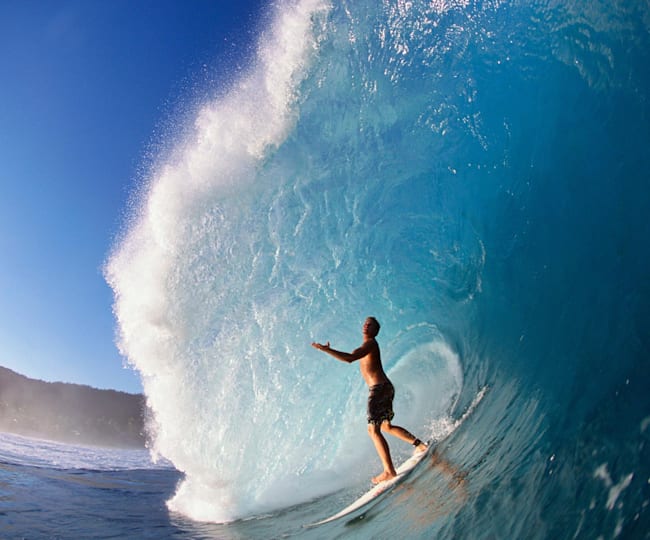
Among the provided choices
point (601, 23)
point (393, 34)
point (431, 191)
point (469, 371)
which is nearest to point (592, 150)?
point (601, 23)

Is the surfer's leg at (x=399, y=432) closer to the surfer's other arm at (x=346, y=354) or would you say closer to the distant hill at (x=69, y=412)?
the surfer's other arm at (x=346, y=354)

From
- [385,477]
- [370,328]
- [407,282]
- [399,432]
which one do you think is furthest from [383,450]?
[407,282]

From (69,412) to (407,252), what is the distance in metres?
59.1

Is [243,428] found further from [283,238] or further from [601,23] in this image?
[601,23]

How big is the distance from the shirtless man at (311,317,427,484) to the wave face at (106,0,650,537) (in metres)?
0.65

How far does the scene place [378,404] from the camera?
15.9 ft

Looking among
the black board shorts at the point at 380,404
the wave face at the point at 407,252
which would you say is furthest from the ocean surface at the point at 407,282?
the black board shorts at the point at 380,404

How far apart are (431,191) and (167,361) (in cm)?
548

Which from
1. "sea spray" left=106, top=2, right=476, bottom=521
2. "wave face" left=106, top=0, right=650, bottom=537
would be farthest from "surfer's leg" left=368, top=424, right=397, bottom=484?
"sea spray" left=106, top=2, right=476, bottom=521

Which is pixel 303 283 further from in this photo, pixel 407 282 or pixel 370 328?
pixel 370 328

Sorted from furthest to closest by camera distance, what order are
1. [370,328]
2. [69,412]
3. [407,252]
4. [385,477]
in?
[69,412]
[407,252]
[370,328]
[385,477]

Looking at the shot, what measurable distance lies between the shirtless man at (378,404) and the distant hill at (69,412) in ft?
155

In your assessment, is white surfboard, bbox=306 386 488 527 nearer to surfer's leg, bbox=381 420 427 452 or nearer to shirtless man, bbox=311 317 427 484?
shirtless man, bbox=311 317 427 484

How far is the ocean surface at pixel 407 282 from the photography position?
3.96m
